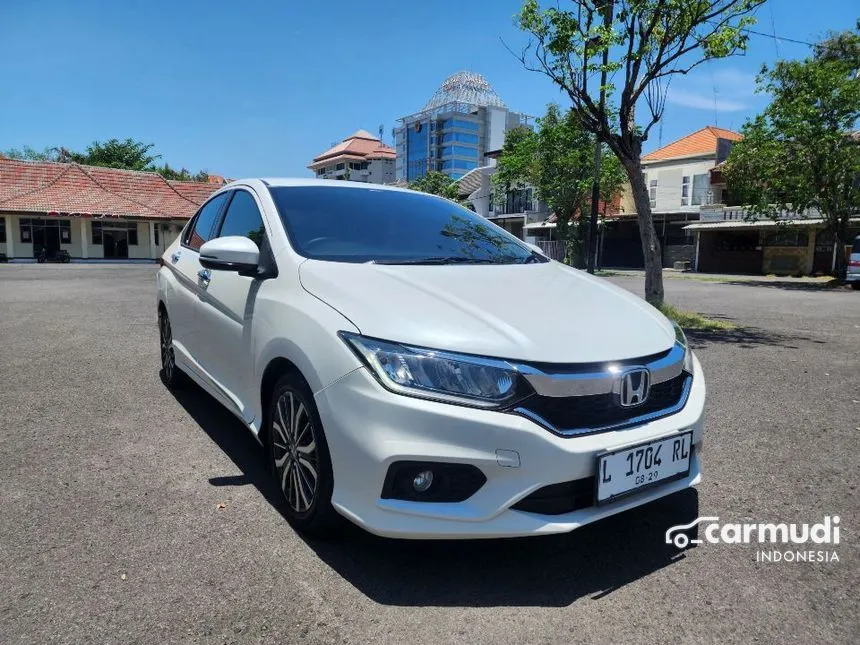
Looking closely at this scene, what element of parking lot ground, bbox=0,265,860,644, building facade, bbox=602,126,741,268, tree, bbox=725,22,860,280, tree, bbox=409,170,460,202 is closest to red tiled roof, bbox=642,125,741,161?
building facade, bbox=602,126,741,268

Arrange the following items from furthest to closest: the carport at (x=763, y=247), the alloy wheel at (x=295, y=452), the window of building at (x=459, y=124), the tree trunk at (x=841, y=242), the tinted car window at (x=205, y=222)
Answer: the window of building at (x=459, y=124) → the carport at (x=763, y=247) → the tree trunk at (x=841, y=242) → the tinted car window at (x=205, y=222) → the alloy wheel at (x=295, y=452)

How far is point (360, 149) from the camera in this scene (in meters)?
119

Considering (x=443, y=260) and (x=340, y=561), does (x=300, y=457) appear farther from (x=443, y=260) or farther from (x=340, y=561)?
(x=443, y=260)

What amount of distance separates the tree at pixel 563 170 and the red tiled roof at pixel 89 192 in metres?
19.5

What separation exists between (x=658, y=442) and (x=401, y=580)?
1.14m

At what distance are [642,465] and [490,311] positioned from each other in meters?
0.83

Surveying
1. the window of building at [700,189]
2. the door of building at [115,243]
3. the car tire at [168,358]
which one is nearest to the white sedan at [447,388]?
the car tire at [168,358]

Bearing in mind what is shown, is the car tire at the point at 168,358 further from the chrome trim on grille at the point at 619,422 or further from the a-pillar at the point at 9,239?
the a-pillar at the point at 9,239

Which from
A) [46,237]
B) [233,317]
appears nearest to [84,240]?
[46,237]

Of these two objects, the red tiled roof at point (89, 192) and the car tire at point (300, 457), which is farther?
the red tiled roof at point (89, 192)

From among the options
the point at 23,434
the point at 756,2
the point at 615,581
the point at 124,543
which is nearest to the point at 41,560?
the point at 124,543

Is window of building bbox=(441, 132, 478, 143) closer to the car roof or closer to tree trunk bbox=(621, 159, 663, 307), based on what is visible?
tree trunk bbox=(621, 159, 663, 307)

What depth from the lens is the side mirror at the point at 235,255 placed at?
10.1 ft

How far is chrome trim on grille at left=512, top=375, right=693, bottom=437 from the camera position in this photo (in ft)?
7.22
